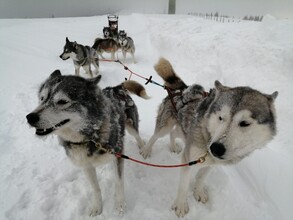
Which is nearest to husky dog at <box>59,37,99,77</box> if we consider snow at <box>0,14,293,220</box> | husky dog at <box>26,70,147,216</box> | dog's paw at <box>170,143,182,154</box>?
snow at <box>0,14,293,220</box>

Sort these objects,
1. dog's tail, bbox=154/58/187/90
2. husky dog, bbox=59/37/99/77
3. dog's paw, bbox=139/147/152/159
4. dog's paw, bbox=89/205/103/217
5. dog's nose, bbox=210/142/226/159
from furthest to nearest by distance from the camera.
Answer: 1. husky dog, bbox=59/37/99/77
2. dog's paw, bbox=139/147/152/159
3. dog's tail, bbox=154/58/187/90
4. dog's paw, bbox=89/205/103/217
5. dog's nose, bbox=210/142/226/159

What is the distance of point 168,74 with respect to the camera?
2791 millimetres

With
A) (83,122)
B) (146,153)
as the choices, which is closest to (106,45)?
(146,153)

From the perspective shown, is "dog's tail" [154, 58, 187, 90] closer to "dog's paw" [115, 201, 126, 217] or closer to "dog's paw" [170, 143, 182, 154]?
"dog's paw" [170, 143, 182, 154]

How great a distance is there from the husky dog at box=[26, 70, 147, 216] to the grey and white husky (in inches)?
26.4

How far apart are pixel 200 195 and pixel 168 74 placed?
4.71ft

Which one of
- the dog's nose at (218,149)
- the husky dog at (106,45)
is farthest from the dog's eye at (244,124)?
the husky dog at (106,45)

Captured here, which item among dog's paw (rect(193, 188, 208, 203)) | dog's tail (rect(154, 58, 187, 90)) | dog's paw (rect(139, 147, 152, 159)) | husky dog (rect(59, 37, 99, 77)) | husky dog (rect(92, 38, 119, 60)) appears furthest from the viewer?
husky dog (rect(92, 38, 119, 60))

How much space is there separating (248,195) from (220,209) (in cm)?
35

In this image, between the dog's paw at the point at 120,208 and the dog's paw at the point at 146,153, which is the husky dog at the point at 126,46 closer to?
the dog's paw at the point at 146,153

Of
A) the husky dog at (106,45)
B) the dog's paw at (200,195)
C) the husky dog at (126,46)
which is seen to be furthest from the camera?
the husky dog at (106,45)

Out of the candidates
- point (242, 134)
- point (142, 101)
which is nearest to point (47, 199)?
point (242, 134)

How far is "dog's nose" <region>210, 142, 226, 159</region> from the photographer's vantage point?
1.50m

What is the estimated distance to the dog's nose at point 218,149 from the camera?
1.50 meters
